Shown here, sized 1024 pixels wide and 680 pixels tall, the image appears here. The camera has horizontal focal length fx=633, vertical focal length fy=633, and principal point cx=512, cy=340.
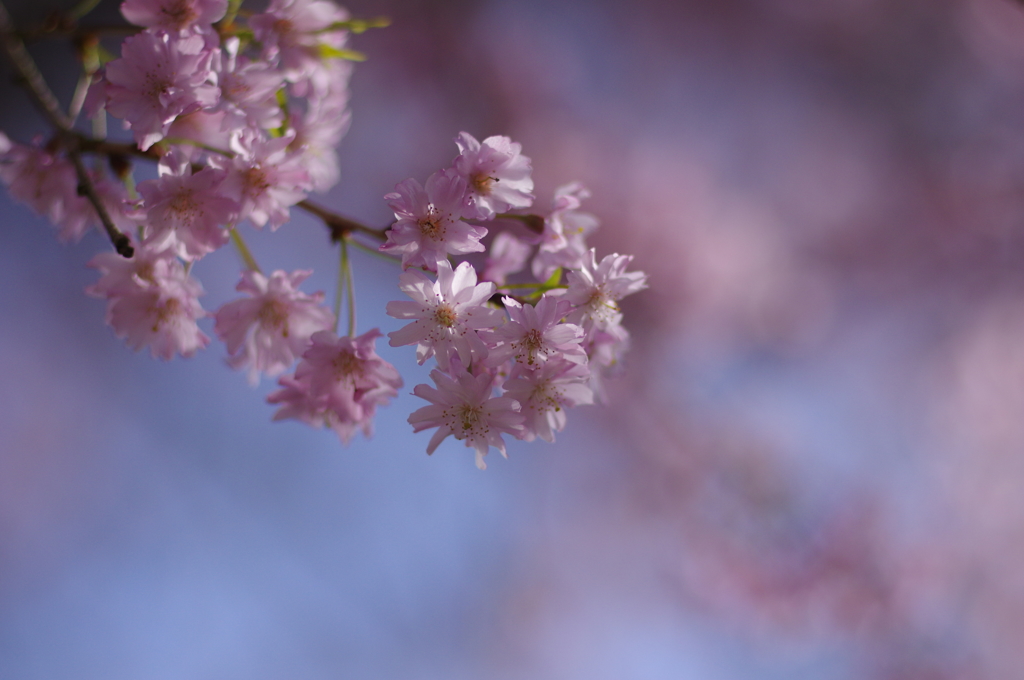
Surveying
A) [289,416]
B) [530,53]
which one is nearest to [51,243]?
[530,53]

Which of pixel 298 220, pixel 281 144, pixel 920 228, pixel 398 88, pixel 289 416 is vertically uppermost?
pixel 920 228

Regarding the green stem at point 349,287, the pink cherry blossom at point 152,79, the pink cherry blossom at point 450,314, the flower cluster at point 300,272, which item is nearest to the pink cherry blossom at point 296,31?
the flower cluster at point 300,272

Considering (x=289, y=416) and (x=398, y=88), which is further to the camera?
(x=398, y=88)

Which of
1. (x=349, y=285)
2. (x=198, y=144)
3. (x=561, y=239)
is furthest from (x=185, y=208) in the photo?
(x=561, y=239)

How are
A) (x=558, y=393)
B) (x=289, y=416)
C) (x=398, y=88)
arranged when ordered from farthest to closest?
1. (x=398, y=88)
2. (x=289, y=416)
3. (x=558, y=393)

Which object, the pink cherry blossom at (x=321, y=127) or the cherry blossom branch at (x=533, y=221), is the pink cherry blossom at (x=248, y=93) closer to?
the pink cherry blossom at (x=321, y=127)

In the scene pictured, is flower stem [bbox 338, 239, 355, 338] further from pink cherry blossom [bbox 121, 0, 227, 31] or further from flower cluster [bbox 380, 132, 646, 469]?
pink cherry blossom [bbox 121, 0, 227, 31]

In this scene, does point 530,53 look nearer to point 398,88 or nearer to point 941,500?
point 398,88
